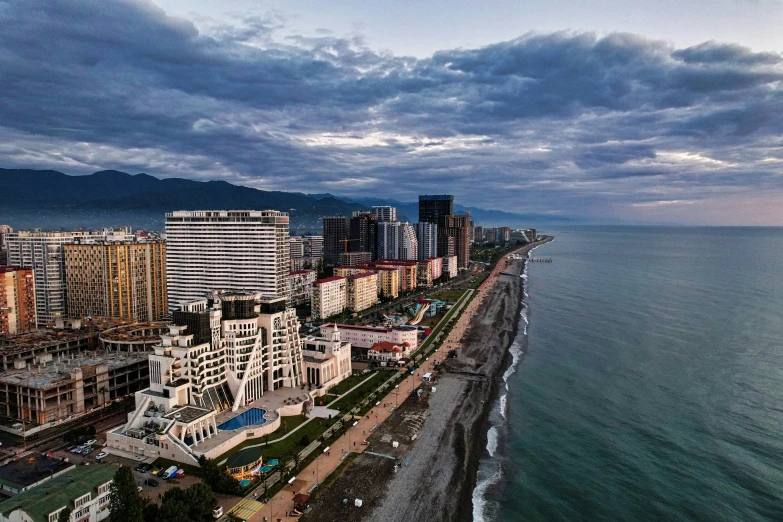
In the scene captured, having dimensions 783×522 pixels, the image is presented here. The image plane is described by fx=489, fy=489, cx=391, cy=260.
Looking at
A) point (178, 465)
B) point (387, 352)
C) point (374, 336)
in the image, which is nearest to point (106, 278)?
point (374, 336)

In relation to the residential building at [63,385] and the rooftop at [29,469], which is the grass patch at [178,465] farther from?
the residential building at [63,385]

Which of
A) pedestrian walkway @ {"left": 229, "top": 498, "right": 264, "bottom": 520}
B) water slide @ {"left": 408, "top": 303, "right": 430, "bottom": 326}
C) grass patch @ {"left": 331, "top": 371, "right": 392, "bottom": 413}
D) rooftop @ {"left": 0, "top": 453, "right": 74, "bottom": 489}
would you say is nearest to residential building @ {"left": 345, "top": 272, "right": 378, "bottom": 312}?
water slide @ {"left": 408, "top": 303, "right": 430, "bottom": 326}

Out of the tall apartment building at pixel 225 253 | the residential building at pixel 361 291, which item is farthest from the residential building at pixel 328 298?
the tall apartment building at pixel 225 253

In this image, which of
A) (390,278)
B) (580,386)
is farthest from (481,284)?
(580,386)

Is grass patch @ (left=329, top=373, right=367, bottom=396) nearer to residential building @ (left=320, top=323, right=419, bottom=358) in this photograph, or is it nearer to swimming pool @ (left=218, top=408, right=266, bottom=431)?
residential building @ (left=320, top=323, right=419, bottom=358)

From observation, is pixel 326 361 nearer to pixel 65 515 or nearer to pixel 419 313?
pixel 65 515

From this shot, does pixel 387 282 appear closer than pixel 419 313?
No
